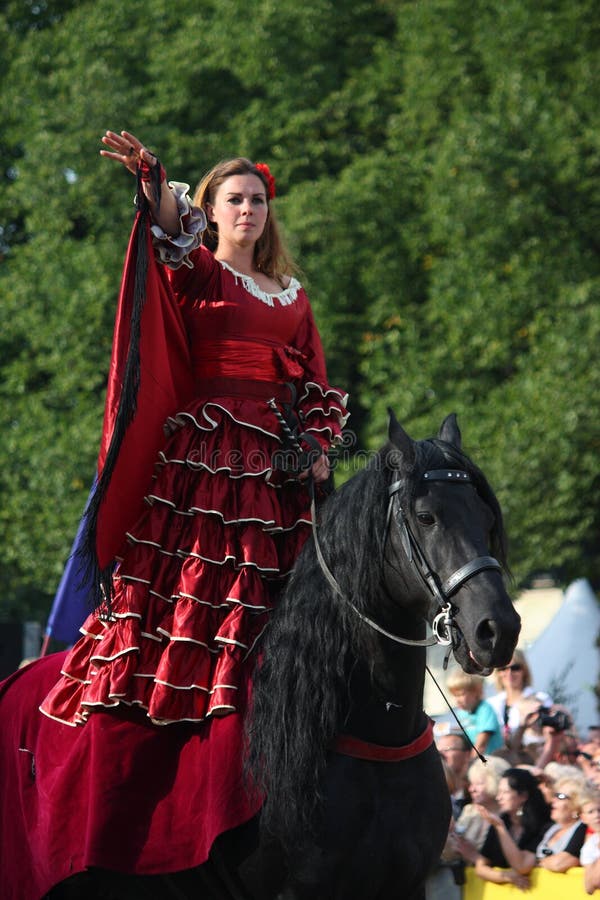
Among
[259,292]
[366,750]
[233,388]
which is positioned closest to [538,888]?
[366,750]

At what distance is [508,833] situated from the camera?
258 inches

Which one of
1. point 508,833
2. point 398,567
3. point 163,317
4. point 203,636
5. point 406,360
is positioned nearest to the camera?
point 398,567

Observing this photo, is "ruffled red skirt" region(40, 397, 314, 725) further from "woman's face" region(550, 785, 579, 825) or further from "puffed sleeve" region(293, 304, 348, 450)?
"woman's face" region(550, 785, 579, 825)

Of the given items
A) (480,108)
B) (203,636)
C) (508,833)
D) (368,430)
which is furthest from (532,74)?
(203,636)

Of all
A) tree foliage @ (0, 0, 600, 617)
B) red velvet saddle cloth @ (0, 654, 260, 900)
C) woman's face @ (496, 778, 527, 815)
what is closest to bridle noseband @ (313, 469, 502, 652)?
red velvet saddle cloth @ (0, 654, 260, 900)

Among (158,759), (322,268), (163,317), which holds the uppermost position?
(322,268)

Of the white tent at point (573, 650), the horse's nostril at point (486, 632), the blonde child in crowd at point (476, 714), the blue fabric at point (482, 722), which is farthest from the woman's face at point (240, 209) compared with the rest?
the white tent at point (573, 650)

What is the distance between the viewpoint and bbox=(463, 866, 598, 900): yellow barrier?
19.8ft

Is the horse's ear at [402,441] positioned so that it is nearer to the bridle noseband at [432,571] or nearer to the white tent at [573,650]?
the bridle noseband at [432,571]

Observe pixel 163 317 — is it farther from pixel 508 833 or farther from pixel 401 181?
pixel 401 181

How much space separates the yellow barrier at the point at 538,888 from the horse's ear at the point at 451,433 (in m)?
2.78

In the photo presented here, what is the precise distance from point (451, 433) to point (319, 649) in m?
0.85

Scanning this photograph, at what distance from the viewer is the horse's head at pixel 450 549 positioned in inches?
146

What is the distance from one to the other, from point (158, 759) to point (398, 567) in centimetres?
112
